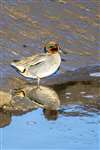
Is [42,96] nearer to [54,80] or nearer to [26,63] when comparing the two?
[26,63]

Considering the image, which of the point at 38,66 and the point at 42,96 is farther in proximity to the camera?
the point at 38,66

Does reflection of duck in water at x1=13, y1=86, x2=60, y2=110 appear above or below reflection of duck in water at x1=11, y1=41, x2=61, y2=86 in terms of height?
below

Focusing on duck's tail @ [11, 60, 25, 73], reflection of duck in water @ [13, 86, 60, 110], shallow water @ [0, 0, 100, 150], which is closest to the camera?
shallow water @ [0, 0, 100, 150]

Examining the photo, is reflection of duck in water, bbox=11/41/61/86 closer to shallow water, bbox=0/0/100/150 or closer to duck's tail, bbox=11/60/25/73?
duck's tail, bbox=11/60/25/73

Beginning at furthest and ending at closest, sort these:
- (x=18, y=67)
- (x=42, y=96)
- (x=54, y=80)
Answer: (x=54, y=80)
(x=18, y=67)
(x=42, y=96)

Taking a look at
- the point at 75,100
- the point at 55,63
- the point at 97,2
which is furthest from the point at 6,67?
the point at 97,2

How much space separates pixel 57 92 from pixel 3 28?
242 cm

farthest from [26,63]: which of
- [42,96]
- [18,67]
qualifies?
[42,96]

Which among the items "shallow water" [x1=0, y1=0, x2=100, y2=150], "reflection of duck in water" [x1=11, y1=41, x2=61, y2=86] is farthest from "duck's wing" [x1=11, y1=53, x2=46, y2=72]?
"shallow water" [x1=0, y1=0, x2=100, y2=150]

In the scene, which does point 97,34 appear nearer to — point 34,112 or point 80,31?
point 80,31

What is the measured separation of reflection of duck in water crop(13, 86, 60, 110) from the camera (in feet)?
26.5

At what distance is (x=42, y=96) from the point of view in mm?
8398

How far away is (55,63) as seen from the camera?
29.0ft

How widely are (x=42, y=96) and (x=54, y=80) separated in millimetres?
843
